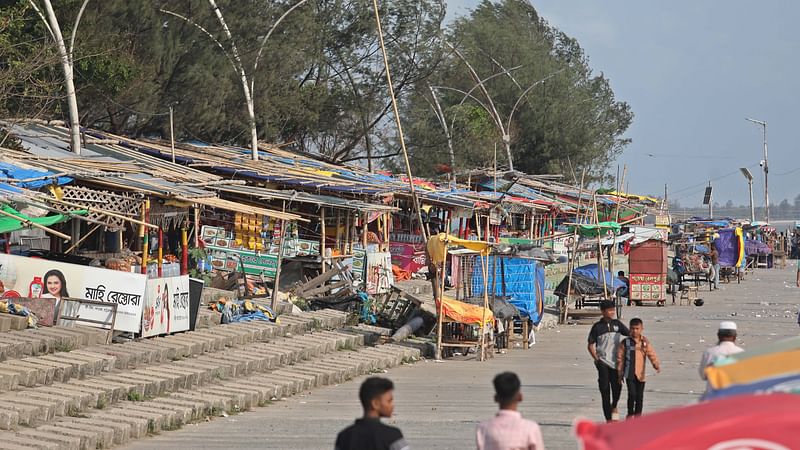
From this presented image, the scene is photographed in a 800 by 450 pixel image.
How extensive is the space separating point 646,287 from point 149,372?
70.3 feet

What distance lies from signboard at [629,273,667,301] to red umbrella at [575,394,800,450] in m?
29.3

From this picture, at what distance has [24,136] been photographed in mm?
25891

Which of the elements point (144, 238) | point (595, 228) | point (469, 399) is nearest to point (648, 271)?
point (595, 228)

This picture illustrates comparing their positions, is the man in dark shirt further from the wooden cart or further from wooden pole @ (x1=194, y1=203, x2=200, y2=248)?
the wooden cart

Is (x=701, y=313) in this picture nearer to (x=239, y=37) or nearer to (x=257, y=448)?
(x=239, y=37)

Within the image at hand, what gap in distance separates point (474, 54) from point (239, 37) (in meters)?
30.1

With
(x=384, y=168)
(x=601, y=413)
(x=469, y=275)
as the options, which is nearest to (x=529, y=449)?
(x=601, y=413)

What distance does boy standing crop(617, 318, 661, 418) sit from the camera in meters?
12.3

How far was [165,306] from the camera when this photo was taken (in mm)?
17656

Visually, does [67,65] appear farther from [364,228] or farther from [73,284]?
[364,228]

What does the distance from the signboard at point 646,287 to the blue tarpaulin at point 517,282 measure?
10.0 metres

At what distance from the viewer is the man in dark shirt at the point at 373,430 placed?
6078 millimetres

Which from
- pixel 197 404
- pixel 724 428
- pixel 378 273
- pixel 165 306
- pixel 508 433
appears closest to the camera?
pixel 724 428

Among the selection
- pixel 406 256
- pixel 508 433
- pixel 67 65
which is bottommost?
pixel 508 433
